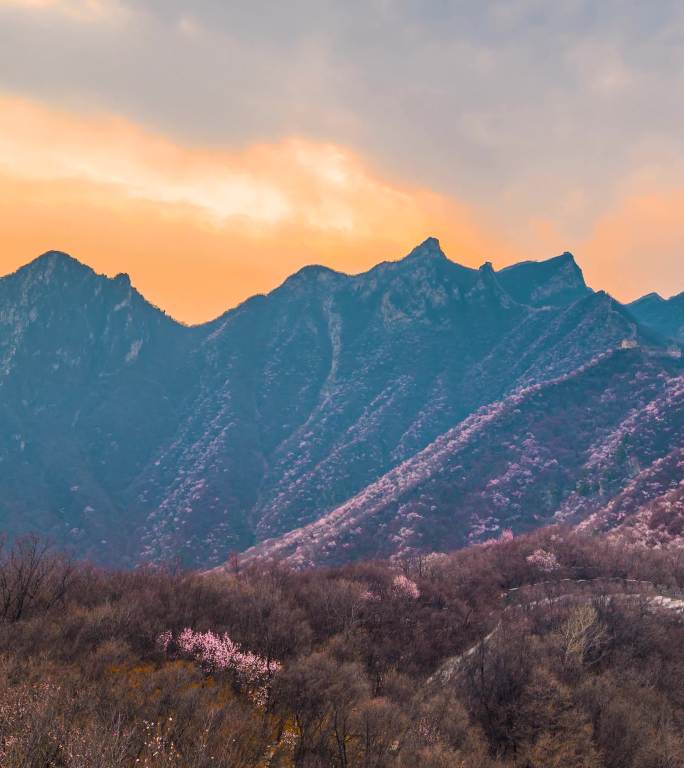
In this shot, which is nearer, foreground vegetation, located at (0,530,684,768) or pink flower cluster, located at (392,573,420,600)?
foreground vegetation, located at (0,530,684,768)

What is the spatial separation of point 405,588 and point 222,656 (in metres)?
32.2

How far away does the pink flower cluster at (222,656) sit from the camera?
33250 mm

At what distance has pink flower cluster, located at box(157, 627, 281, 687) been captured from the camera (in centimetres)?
3325

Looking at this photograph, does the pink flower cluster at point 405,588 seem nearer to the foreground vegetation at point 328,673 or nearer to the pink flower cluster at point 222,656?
the foreground vegetation at point 328,673

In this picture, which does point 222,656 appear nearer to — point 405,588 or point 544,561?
point 405,588

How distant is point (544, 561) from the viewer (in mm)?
74938

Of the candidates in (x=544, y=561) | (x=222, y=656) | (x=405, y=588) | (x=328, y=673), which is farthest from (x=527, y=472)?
(x=222, y=656)

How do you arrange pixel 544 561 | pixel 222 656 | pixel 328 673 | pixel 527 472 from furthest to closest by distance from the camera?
pixel 527 472, pixel 544 561, pixel 222 656, pixel 328 673

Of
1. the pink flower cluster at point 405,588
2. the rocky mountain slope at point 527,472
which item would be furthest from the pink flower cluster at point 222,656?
the rocky mountain slope at point 527,472

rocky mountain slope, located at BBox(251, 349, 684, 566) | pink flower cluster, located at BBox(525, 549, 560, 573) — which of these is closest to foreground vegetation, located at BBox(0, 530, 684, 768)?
pink flower cluster, located at BBox(525, 549, 560, 573)

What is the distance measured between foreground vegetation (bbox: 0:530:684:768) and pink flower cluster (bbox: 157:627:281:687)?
14 centimetres

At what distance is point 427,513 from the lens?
15388 cm

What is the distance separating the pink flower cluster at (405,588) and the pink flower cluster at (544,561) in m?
22.9

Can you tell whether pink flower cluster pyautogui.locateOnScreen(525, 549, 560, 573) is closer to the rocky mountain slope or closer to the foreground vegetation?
the foreground vegetation
